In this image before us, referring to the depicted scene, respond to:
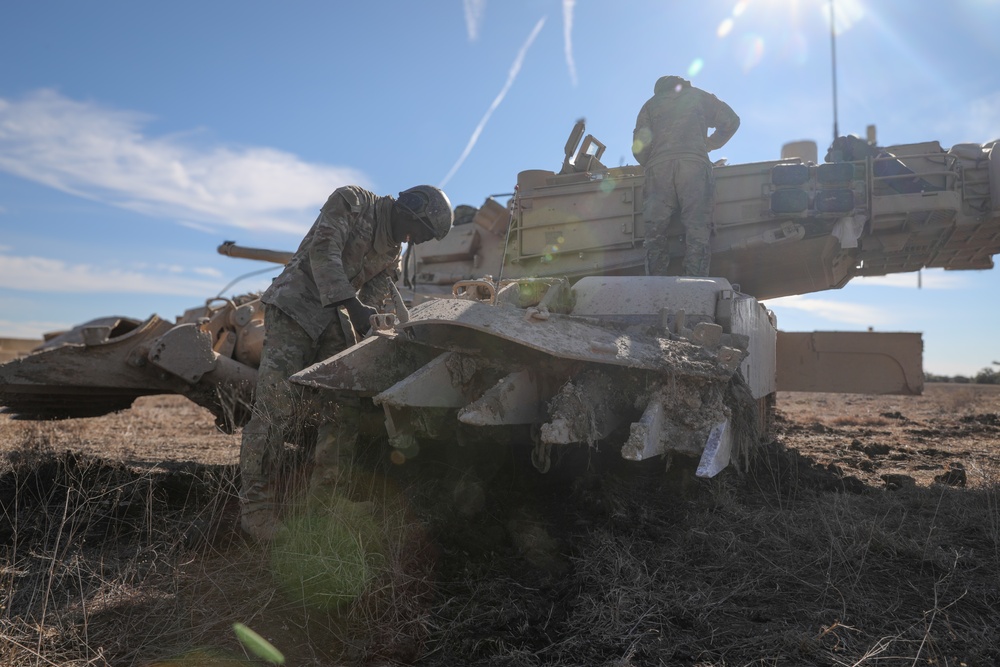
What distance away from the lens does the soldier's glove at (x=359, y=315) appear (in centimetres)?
420

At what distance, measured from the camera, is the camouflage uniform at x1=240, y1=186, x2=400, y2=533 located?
13.6 feet

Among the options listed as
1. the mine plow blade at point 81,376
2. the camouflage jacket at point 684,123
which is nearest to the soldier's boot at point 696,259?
the camouflage jacket at point 684,123

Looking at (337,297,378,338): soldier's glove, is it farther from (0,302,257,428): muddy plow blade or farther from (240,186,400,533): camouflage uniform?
(0,302,257,428): muddy plow blade

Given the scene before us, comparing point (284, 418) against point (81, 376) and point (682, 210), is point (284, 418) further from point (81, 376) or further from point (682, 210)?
point (682, 210)

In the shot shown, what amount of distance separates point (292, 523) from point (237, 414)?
360cm

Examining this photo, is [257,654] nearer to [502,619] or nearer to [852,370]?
[502,619]

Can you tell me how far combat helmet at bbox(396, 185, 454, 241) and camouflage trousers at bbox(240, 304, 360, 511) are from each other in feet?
3.24

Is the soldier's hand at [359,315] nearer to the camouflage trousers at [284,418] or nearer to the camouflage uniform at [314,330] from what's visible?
the camouflage uniform at [314,330]

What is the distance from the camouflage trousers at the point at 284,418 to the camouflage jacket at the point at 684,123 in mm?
3378

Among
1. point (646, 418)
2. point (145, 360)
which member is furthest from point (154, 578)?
point (145, 360)

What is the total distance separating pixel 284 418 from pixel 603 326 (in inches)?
72.5

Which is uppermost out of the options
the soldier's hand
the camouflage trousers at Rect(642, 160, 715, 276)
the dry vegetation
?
the camouflage trousers at Rect(642, 160, 715, 276)

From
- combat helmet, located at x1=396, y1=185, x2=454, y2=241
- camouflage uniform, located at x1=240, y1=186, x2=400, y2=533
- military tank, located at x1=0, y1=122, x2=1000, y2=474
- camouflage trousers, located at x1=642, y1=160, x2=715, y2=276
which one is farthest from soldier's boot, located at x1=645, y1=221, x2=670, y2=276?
camouflage uniform, located at x1=240, y1=186, x2=400, y2=533

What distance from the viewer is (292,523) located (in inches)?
147
